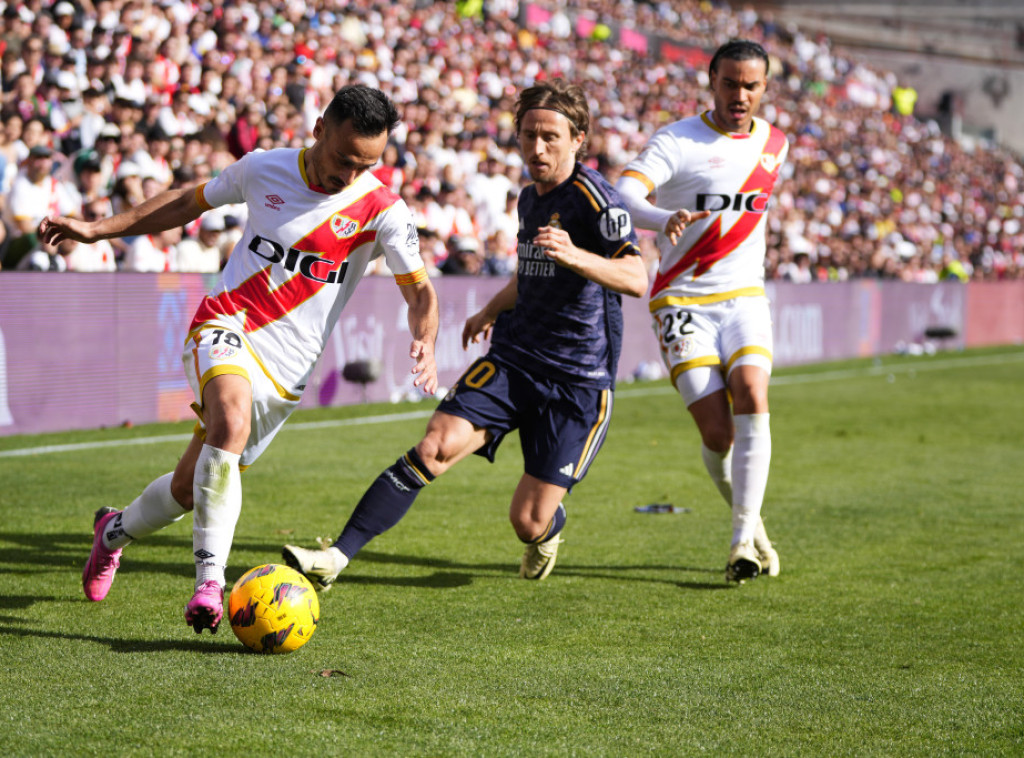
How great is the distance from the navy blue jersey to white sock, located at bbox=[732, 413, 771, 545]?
79 cm

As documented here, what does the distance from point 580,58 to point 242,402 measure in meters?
25.4

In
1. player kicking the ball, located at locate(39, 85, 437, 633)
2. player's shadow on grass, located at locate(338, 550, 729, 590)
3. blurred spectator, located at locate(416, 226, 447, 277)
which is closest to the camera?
player kicking the ball, located at locate(39, 85, 437, 633)

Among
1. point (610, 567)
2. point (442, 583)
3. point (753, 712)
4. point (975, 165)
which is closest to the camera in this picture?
point (753, 712)

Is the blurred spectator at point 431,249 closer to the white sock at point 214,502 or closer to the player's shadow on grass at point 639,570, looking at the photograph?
the player's shadow on grass at point 639,570

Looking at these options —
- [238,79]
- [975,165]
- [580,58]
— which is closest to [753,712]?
[238,79]

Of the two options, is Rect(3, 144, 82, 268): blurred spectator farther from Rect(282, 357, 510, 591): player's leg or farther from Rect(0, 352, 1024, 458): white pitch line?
Rect(282, 357, 510, 591): player's leg

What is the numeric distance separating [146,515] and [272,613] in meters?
0.90

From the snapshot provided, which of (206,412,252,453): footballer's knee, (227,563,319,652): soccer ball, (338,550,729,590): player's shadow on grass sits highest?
(206,412,252,453): footballer's knee

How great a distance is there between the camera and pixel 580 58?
2888 centimetres

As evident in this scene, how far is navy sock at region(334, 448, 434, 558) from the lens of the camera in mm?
5102

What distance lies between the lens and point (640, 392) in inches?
634

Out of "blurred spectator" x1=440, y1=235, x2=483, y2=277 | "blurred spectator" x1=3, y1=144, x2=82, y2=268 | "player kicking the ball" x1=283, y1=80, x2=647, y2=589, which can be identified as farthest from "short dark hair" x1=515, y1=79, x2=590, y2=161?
"blurred spectator" x1=440, y1=235, x2=483, y2=277

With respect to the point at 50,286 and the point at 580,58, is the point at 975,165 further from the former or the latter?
the point at 50,286

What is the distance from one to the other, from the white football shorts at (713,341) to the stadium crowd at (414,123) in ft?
21.5
